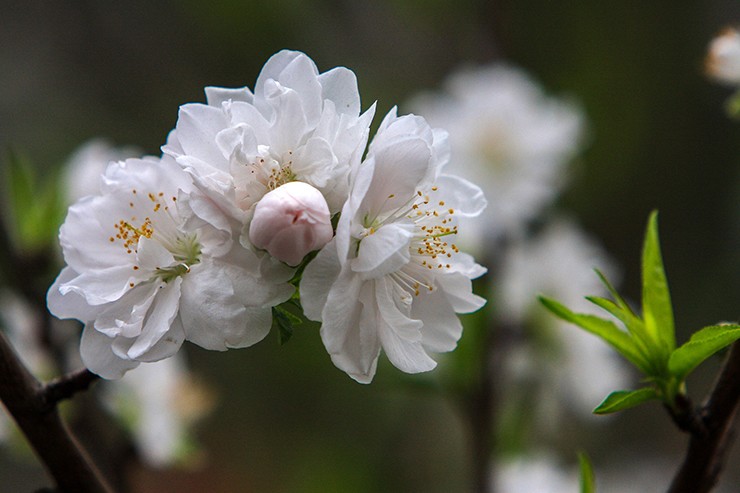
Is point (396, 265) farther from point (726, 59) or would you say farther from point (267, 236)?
point (726, 59)

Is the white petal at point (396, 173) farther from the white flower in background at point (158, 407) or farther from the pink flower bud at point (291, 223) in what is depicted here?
the white flower in background at point (158, 407)

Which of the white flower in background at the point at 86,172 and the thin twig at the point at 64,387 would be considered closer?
the thin twig at the point at 64,387

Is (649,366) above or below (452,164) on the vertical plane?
above

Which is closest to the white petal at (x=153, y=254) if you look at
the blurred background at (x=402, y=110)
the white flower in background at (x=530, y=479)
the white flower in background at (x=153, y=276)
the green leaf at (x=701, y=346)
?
the white flower in background at (x=153, y=276)

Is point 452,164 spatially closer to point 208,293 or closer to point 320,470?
point 320,470

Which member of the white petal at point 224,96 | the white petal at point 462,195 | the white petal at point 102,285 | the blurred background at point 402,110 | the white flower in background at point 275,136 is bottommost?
the blurred background at point 402,110

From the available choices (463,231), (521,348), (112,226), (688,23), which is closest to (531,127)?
(463,231)
